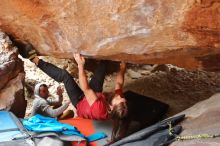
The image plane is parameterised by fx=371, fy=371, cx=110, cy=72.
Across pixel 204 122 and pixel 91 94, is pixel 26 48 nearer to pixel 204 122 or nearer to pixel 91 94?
pixel 91 94

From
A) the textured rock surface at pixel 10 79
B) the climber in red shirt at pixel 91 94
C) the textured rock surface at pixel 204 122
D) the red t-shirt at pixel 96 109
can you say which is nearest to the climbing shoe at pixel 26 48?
the climber in red shirt at pixel 91 94

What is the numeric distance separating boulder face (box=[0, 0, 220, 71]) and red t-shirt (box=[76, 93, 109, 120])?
0.50m

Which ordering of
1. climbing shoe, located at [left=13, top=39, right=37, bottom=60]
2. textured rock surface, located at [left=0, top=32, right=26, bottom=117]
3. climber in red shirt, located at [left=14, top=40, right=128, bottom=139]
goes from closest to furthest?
climber in red shirt, located at [left=14, top=40, right=128, bottom=139] → textured rock surface, located at [left=0, top=32, right=26, bottom=117] → climbing shoe, located at [left=13, top=39, right=37, bottom=60]

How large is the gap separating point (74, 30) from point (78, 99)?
101 cm

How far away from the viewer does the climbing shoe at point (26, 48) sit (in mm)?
4262

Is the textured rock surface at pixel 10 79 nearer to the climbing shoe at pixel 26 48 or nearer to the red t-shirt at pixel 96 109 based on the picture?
the climbing shoe at pixel 26 48

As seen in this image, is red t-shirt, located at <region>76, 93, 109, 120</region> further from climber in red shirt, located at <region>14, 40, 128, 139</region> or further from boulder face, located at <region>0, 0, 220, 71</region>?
boulder face, located at <region>0, 0, 220, 71</region>

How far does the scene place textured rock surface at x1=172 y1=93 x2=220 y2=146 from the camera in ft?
9.57

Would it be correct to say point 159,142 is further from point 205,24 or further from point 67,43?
point 67,43

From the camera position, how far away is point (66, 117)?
15.7 feet

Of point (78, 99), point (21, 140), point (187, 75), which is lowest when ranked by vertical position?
point (21, 140)

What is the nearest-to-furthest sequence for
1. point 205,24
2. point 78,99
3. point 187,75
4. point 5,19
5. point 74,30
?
point 205,24 → point 74,30 → point 5,19 → point 78,99 → point 187,75

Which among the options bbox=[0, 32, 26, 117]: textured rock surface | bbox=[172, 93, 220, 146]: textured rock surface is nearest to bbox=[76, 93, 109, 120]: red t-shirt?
bbox=[0, 32, 26, 117]: textured rock surface

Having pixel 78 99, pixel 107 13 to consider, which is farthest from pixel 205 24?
pixel 78 99
